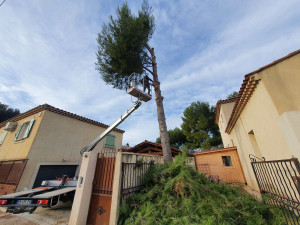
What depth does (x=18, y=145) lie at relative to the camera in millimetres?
8758

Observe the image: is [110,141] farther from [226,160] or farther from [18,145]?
[226,160]

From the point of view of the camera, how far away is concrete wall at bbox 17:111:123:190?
761 cm

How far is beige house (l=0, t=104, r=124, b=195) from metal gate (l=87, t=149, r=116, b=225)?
241 inches

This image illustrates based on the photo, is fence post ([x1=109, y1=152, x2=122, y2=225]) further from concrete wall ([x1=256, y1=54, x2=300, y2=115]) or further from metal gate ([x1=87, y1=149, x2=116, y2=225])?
concrete wall ([x1=256, y1=54, x2=300, y2=115])

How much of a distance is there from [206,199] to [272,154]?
9.89 feet

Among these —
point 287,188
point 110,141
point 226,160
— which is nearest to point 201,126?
point 226,160

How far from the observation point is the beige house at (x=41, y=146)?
7512mm

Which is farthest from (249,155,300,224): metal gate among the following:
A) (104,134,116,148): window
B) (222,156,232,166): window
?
(104,134,116,148): window

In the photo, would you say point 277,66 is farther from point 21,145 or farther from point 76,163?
point 21,145

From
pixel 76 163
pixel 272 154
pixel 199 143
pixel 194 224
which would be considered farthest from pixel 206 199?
Answer: pixel 199 143

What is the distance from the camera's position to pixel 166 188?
379 cm

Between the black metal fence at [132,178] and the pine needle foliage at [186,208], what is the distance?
27 centimetres

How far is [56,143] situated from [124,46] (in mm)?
8215

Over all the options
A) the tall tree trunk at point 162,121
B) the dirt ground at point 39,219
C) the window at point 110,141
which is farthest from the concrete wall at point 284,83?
the window at point 110,141
